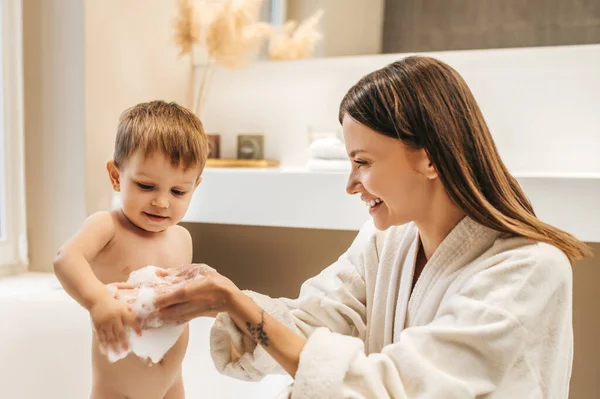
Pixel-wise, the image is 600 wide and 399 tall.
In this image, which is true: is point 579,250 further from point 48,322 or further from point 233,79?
point 233,79

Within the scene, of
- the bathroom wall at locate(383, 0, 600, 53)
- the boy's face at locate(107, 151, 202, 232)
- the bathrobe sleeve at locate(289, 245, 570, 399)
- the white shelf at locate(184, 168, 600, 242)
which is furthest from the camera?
the bathroom wall at locate(383, 0, 600, 53)

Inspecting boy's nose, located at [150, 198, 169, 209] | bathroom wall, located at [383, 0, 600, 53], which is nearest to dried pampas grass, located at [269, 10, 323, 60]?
bathroom wall, located at [383, 0, 600, 53]

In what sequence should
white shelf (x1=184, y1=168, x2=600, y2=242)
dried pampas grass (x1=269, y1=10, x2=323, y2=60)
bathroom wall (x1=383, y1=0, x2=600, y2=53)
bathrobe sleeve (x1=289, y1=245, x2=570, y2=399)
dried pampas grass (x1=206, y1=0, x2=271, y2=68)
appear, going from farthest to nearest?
1. dried pampas grass (x1=269, y1=10, x2=323, y2=60)
2. dried pampas grass (x1=206, y1=0, x2=271, y2=68)
3. bathroom wall (x1=383, y1=0, x2=600, y2=53)
4. white shelf (x1=184, y1=168, x2=600, y2=242)
5. bathrobe sleeve (x1=289, y1=245, x2=570, y2=399)

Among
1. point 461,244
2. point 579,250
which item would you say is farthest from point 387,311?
point 579,250

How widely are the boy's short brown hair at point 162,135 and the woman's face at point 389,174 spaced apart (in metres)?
0.26

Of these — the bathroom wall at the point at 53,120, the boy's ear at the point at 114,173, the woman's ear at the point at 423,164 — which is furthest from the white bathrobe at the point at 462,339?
the bathroom wall at the point at 53,120

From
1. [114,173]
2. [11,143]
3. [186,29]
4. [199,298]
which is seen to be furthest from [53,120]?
[199,298]

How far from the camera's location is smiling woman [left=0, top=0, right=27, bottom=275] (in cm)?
157

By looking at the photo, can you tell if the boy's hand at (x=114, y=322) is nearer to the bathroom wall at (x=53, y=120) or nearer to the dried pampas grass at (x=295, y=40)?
the bathroom wall at (x=53, y=120)

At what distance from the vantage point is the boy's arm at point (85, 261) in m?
0.85

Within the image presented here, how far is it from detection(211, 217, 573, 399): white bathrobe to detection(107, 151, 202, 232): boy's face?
0.21 m

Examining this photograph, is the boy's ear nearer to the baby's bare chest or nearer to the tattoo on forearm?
the baby's bare chest

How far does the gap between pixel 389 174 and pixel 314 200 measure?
492 millimetres

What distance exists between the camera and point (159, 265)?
103 centimetres
